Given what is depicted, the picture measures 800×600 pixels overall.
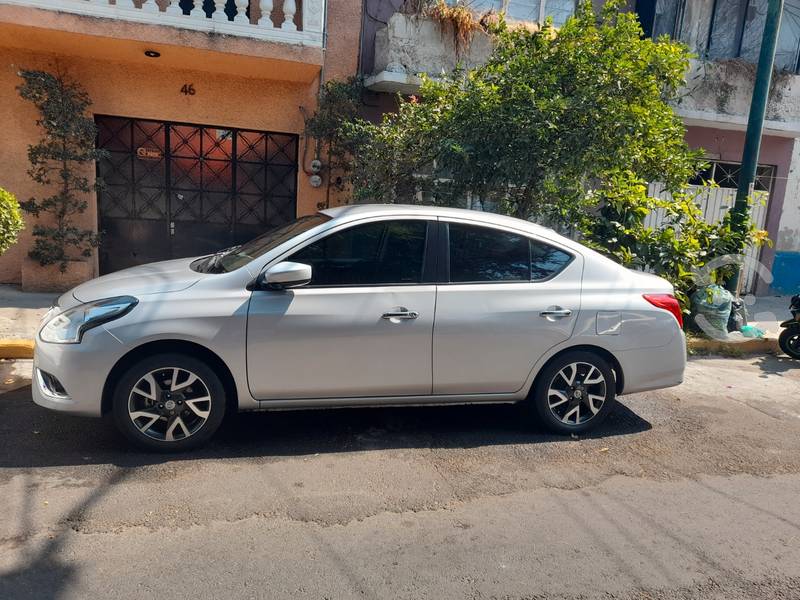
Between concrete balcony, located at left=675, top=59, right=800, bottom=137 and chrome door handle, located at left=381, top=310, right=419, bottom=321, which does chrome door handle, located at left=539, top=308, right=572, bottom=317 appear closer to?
chrome door handle, located at left=381, top=310, right=419, bottom=321

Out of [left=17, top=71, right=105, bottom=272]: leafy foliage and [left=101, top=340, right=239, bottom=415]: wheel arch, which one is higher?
[left=17, top=71, right=105, bottom=272]: leafy foliage

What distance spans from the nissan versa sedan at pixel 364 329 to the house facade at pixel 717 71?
5.33 metres

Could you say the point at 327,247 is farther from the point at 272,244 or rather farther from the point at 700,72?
the point at 700,72

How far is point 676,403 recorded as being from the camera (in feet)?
19.3

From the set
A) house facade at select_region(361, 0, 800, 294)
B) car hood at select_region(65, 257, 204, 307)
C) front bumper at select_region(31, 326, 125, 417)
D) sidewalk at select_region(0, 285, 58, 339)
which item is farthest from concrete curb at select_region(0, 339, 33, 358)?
house facade at select_region(361, 0, 800, 294)

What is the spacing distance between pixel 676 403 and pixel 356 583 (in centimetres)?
406

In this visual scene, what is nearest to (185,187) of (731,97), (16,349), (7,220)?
(7,220)

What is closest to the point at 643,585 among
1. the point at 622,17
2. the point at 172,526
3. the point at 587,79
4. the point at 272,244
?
the point at 172,526

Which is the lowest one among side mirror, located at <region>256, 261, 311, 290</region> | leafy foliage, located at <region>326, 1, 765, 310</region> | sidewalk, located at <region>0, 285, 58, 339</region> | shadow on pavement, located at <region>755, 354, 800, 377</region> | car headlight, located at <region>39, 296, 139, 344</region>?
sidewalk, located at <region>0, 285, 58, 339</region>

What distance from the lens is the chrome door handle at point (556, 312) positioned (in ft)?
15.1

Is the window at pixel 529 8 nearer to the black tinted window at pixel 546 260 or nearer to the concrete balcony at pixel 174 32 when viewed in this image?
the concrete balcony at pixel 174 32

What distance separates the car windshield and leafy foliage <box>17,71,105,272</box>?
5186 millimetres

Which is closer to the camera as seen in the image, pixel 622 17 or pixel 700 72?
pixel 622 17

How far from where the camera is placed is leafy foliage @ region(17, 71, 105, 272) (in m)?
8.79
